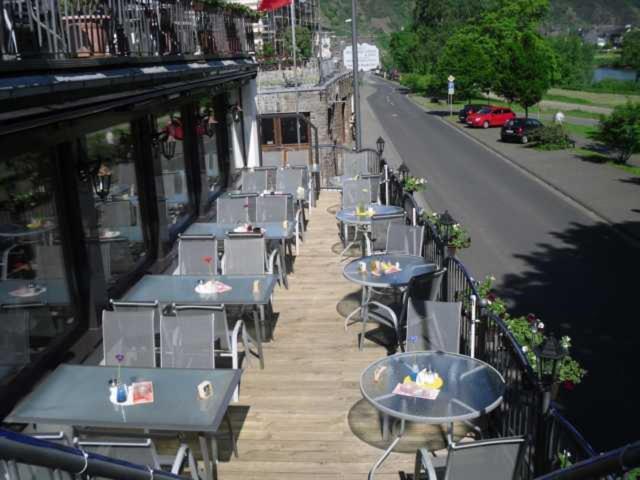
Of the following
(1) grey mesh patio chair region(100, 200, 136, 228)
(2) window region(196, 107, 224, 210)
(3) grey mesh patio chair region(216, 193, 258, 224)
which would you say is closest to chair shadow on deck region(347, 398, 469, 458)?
(1) grey mesh patio chair region(100, 200, 136, 228)

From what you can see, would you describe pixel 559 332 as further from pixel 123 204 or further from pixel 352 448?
pixel 123 204

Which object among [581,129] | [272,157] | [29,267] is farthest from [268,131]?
[581,129]

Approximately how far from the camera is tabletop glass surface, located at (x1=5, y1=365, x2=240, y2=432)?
4984 millimetres

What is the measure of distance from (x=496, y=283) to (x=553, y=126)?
23819mm

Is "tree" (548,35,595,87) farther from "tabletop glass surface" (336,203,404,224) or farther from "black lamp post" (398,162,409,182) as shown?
"tabletop glass surface" (336,203,404,224)

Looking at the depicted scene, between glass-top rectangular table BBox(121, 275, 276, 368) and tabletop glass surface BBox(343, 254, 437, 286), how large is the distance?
45.1 inches

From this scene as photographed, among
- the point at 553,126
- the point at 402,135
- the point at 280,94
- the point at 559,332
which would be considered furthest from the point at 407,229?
the point at 402,135

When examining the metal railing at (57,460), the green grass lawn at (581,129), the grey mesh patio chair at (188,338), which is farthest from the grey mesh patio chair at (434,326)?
the green grass lawn at (581,129)

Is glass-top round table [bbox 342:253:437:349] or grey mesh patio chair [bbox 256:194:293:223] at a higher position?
grey mesh patio chair [bbox 256:194:293:223]

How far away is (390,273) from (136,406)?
4.21m

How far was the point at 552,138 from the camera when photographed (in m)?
34.3

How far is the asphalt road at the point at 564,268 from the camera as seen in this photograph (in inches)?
357

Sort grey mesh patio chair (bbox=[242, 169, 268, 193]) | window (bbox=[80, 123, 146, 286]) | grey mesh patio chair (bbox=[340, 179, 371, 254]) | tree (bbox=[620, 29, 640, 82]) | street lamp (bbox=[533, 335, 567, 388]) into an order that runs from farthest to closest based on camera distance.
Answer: tree (bbox=[620, 29, 640, 82]) → grey mesh patio chair (bbox=[242, 169, 268, 193]) → grey mesh patio chair (bbox=[340, 179, 371, 254]) → window (bbox=[80, 123, 146, 286]) → street lamp (bbox=[533, 335, 567, 388])

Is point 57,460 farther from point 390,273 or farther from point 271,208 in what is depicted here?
point 271,208
